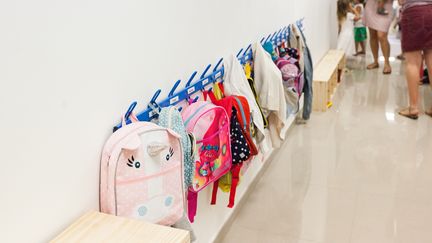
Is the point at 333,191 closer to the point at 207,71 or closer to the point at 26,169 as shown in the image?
the point at 207,71

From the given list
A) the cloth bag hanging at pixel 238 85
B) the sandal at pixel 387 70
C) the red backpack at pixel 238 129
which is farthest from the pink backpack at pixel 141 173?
the sandal at pixel 387 70

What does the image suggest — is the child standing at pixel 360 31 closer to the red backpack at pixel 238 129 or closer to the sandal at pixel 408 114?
the sandal at pixel 408 114

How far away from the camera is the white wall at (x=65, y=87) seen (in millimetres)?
1117

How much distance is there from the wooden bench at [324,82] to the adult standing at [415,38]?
782 millimetres

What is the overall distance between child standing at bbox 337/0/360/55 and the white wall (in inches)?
198

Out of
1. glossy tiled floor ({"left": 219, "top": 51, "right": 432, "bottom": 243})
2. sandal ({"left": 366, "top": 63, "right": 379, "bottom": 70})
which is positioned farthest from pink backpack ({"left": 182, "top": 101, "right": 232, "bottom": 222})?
sandal ({"left": 366, "top": 63, "right": 379, "bottom": 70})

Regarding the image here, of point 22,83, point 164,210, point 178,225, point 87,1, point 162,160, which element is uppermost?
point 87,1

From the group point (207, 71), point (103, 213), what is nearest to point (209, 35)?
point (207, 71)

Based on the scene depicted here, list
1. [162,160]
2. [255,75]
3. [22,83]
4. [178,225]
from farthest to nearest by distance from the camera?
[255,75] < [178,225] < [162,160] < [22,83]

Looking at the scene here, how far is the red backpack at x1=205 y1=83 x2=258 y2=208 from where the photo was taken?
2.11 m

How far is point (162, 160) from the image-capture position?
4.97 ft

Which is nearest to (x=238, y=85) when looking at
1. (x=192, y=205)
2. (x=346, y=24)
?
(x=192, y=205)

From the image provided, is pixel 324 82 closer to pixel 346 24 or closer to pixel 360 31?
pixel 346 24

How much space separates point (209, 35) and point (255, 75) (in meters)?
0.59
